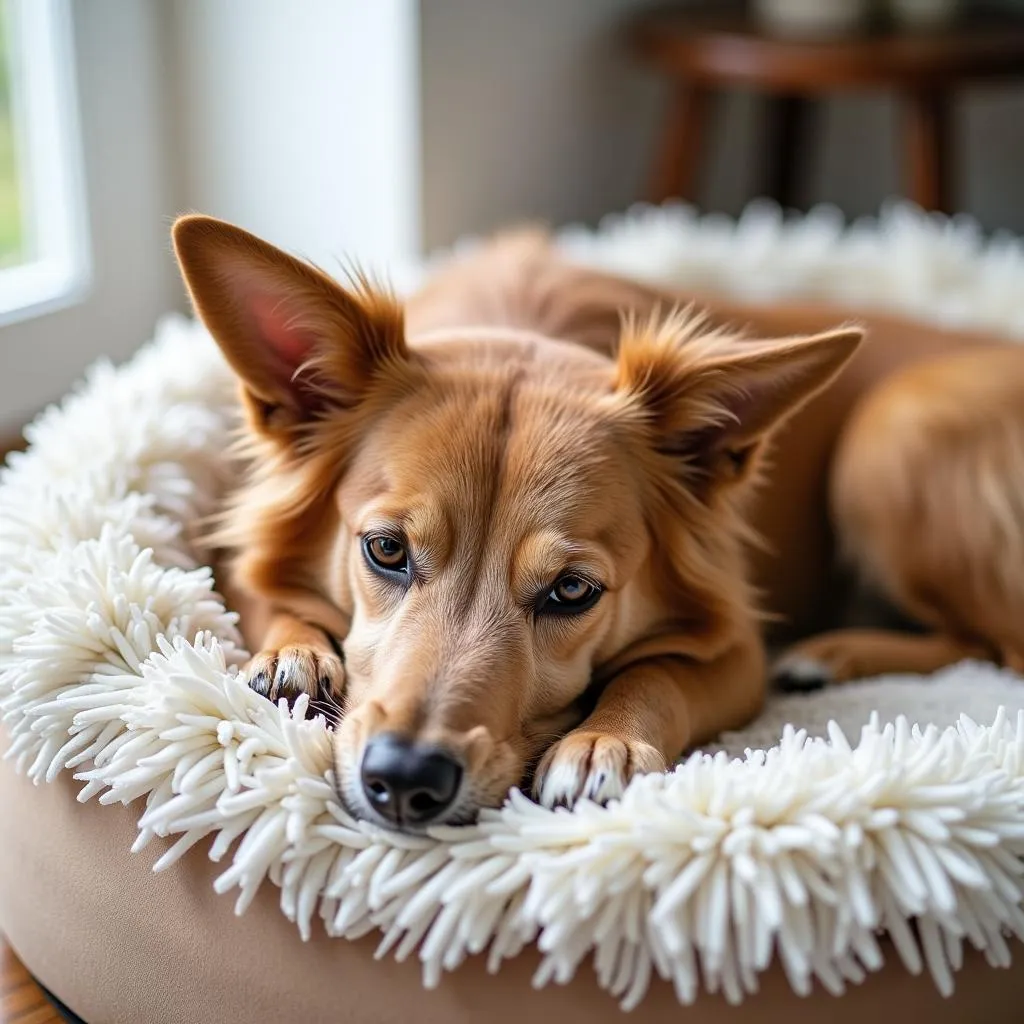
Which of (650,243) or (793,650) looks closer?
(793,650)

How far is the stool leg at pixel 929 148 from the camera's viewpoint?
3.43 metres

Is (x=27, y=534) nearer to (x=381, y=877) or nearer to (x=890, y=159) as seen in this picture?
(x=381, y=877)

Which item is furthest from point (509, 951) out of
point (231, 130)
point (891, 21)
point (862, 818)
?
point (891, 21)

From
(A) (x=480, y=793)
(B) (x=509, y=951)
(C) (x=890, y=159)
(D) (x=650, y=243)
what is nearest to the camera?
(B) (x=509, y=951)

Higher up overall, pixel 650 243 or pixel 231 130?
pixel 231 130

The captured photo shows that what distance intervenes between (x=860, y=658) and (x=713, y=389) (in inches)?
29.8

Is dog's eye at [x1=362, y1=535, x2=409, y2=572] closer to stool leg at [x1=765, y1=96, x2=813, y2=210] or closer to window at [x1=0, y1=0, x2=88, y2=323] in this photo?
window at [x1=0, y1=0, x2=88, y2=323]

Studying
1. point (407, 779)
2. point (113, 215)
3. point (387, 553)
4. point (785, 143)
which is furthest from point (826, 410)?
point (785, 143)

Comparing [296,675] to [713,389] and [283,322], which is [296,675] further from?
[713,389]

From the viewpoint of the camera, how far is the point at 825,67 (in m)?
3.22

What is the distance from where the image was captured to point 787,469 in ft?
7.91

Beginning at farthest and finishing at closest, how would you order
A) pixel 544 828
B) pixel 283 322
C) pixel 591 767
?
pixel 283 322 < pixel 591 767 < pixel 544 828

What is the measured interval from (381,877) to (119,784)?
1.11 ft

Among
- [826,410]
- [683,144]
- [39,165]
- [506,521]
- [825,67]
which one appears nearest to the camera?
[506,521]
